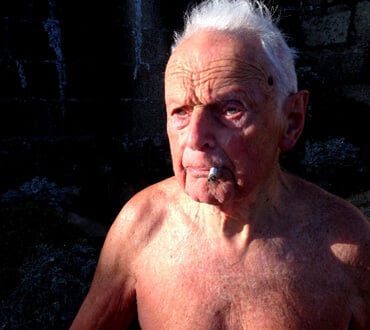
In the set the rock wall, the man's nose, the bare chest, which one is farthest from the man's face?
the rock wall

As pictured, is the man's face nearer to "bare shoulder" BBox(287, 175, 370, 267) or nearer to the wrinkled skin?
the wrinkled skin

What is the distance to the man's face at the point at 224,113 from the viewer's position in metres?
1.47

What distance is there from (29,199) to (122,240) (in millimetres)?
3047

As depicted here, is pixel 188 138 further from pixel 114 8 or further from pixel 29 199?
pixel 114 8

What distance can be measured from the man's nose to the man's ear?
11.5 inches

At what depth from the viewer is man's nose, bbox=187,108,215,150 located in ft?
4.74

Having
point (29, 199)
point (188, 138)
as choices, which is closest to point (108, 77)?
point (29, 199)

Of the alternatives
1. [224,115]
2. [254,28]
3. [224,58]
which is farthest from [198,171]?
[254,28]

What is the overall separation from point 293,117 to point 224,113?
29 centimetres

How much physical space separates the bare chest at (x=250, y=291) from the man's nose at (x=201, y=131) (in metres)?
0.41

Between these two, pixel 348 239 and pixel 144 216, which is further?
pixel 144 216

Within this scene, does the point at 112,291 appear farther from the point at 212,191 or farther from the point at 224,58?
the point at 224,58

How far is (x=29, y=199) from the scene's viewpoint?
4633 mm

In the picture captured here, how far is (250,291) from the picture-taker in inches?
62.0
